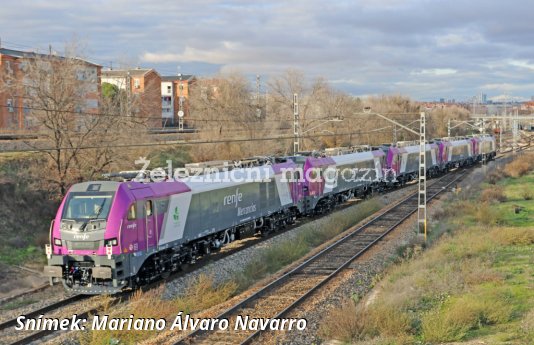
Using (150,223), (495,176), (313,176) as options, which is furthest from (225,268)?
(495,176)

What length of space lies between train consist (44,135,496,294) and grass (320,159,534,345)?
605cm

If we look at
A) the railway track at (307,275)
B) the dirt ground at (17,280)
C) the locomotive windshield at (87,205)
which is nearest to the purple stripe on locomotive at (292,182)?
the railway track at (307,275)

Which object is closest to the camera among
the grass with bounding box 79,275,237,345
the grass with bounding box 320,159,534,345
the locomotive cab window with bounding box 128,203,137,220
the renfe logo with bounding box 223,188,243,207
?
the grass with bounding box 320,159,534,345

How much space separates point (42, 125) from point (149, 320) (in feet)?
58.8

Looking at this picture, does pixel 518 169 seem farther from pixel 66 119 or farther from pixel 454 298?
pixel 454 298

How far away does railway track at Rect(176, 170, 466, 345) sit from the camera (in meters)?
13.0

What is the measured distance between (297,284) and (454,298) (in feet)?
15.3

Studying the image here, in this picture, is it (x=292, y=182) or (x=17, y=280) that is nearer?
(x=17, y=280)

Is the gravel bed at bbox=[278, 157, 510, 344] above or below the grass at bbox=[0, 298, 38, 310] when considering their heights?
above

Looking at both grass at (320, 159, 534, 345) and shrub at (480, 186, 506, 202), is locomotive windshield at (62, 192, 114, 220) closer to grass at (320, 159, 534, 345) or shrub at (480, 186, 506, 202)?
grass at (320, 159, 534, 345)

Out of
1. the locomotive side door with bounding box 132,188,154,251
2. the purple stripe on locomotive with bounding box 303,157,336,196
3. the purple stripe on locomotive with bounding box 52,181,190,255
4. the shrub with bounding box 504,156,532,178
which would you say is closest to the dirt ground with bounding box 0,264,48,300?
the purple stripe on locomotive with bounding box 52,181,190,255

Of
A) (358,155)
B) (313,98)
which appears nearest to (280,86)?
(313,98)

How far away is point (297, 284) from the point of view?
1773 cm

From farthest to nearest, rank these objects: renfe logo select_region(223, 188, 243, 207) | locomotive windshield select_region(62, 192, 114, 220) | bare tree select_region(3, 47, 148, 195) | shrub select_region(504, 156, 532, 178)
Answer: shrub select_region(504, 156, 532, 178)
bare tree select_region(3, 47, 148, 195)
renfe logo select_region(223, 188, 243, 207)
locomotive windshield select_region(62, 192, 114, 220)
